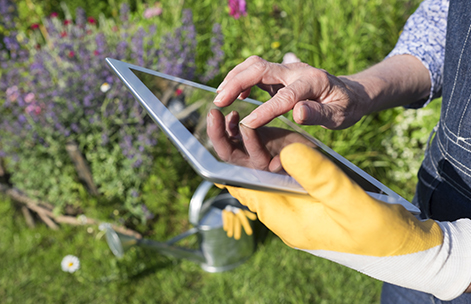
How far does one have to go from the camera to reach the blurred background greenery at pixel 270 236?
7.78 ft

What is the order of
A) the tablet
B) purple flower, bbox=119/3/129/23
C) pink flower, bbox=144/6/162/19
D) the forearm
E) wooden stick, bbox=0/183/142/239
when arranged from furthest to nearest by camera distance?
pink flower, bbox=144/6/162/19 → purple flower, bbox=119/3/129/23 → wooden stick, bbox=0/183/142/239 → the forearm → the tablet

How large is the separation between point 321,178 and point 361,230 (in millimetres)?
140

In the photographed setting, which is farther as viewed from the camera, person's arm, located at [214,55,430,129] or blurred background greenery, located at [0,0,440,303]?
blurred background greenery, located at [0,0,440,303]

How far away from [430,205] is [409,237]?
0.43 m

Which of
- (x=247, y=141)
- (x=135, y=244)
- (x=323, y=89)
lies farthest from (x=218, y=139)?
(x=135, y=244)

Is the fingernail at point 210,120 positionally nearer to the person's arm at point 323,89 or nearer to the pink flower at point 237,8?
the person's arm at point 323,89

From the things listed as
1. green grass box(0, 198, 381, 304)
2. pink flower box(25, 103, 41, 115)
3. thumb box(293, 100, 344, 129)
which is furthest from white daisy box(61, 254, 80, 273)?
thumb box(293, 100, 344, 129)

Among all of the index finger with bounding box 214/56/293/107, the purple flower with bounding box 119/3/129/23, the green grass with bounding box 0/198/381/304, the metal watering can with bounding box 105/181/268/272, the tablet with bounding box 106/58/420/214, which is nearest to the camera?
the tablet with bounding box 106/58/420/214

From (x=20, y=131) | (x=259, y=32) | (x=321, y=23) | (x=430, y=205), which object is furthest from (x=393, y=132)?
(x=20, y=131)

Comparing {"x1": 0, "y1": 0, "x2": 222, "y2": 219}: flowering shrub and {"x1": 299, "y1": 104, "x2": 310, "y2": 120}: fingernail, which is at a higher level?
{"x1": 299, "y1": 104, "x2": 310, "y2": 120}: fingernail

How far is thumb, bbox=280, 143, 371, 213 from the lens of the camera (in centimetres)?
58

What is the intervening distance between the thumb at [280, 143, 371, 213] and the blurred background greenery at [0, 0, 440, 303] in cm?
190

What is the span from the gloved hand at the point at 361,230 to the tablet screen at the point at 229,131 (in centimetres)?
8

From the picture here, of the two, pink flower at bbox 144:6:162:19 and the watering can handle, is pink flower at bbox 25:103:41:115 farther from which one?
pink flower at bbox 144:6:162:19
